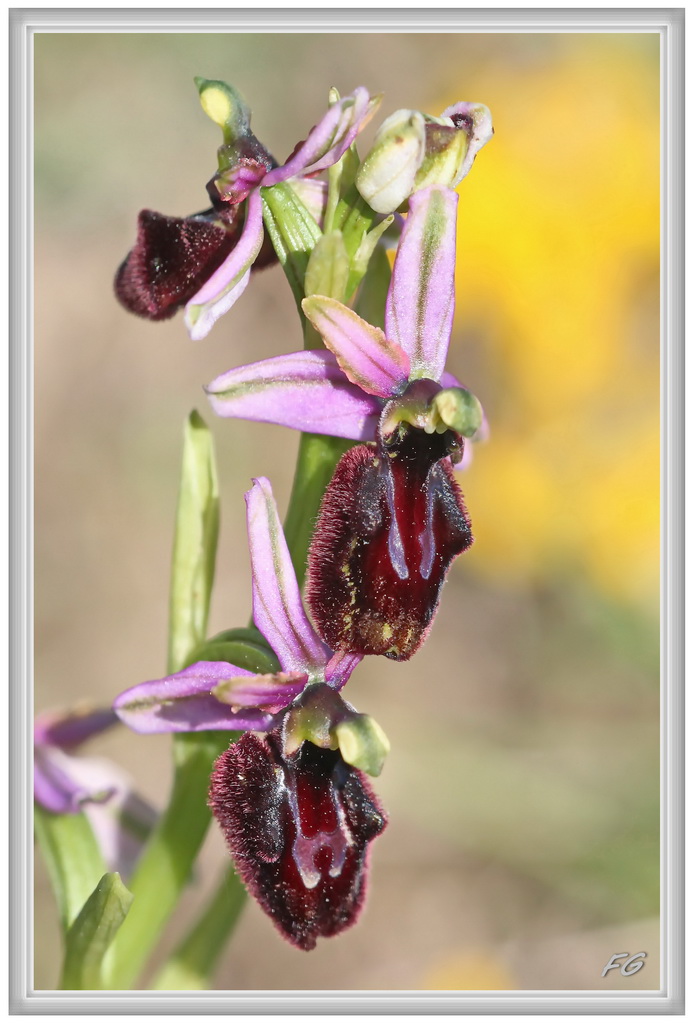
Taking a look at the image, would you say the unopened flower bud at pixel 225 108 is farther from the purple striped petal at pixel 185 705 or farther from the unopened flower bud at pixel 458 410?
the purple striped petal at pixel 185 705

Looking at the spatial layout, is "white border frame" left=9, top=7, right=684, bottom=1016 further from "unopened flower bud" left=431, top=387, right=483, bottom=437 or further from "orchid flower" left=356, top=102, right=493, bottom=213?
"unopened flower bud" left=431, top=387, right=483, bottom=437

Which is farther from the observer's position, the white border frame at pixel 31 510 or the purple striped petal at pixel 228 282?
the white border frame at pixel 31 510

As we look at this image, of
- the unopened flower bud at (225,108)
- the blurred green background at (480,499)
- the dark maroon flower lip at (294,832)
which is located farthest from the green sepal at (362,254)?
the blurred green background at (480,499)

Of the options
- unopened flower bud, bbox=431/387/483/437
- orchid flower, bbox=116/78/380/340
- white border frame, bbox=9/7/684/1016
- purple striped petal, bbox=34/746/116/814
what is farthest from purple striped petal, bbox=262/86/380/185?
purple striped petal, bbox=34/746/116/814

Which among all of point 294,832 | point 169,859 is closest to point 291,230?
point 294,832

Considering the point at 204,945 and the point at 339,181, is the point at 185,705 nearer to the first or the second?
the point at 204,945

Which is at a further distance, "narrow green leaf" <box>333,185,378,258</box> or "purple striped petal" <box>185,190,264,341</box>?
"narrow green leaf" <box>333,185,378,258</box>

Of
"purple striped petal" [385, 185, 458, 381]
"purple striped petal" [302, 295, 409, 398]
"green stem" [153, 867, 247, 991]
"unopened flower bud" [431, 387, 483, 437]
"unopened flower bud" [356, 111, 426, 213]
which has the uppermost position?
"unopened flower bud" [356, 111, 426, 213]
